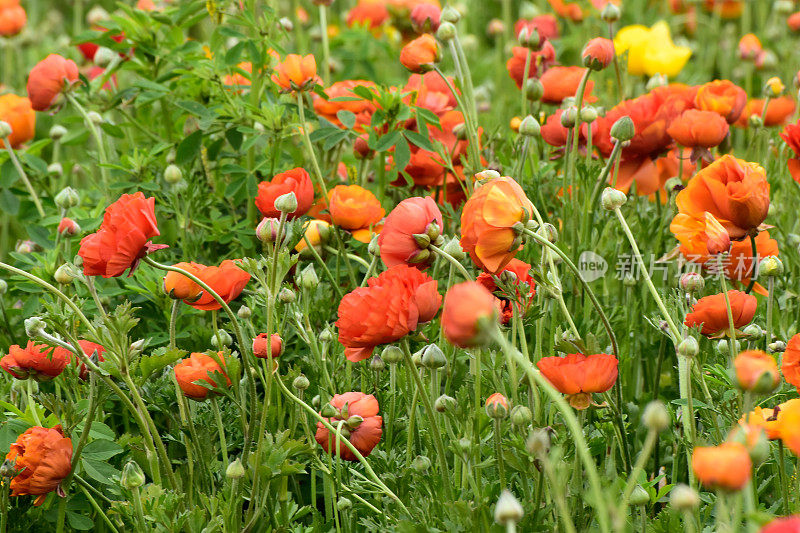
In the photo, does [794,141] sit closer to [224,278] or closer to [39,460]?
[224,278]

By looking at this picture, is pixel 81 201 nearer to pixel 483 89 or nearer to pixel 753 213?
pixel 483 89

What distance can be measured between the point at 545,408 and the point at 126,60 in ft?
4.48

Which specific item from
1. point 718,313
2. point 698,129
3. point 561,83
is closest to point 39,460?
point 718,313

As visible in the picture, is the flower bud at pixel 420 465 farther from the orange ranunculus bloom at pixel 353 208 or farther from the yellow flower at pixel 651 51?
the yellow flower at pixel 651 51

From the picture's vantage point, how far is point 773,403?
1.39 meters

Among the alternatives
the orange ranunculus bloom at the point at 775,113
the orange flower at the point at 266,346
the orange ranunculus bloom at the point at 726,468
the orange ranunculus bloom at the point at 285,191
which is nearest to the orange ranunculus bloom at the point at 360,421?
the orange flower at the point at 266,346

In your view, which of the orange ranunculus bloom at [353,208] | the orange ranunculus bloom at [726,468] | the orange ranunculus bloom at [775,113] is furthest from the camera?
the orange ranunculus bloom at [775,113]

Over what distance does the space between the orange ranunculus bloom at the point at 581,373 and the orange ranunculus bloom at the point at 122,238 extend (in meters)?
0.53

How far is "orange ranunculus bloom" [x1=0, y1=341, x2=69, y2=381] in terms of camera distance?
127 cm

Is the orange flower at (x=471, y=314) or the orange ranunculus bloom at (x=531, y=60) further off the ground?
the orange flower at (x=471, y=314)

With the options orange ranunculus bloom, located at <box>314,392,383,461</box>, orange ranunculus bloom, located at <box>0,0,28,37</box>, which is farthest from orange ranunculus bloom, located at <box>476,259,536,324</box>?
orange ranunculus bloom, located at <box>0,0,28,37</box>

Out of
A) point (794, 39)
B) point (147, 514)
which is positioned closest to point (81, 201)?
point (147, 514)

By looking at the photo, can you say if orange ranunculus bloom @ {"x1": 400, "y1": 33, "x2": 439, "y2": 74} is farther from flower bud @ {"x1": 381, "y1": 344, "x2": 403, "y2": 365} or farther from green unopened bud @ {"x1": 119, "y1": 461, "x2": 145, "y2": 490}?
green unopened bud @ {"x1": 119, "y1": 461, "x2": 145, "y2": 490}

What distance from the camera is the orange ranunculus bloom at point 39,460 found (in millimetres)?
1186
